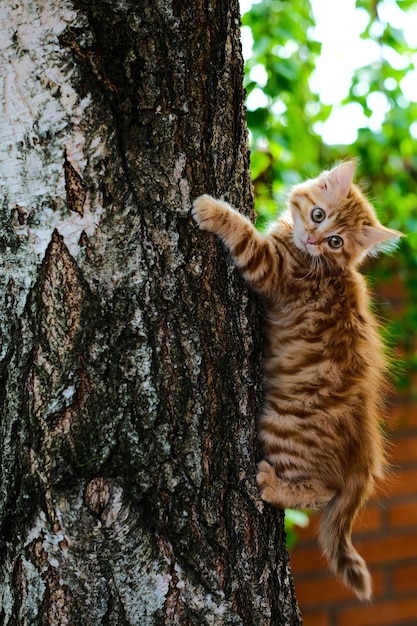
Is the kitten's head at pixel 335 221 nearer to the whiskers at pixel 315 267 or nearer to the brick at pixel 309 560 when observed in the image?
the whiskers at pixel 315 267

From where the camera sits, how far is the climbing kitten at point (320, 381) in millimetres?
1480

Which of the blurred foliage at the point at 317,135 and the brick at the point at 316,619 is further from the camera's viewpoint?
the brick at the point at 316,619

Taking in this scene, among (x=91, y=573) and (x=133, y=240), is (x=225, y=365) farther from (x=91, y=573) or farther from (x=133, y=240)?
(x=91, y=573)

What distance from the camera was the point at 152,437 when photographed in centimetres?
118

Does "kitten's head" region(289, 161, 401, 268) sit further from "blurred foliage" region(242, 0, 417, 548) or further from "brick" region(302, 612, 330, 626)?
"brick" region(302, 612, 330, 626)

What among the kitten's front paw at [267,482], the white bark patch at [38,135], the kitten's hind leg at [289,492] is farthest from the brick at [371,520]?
the white bark patch at [38,135]

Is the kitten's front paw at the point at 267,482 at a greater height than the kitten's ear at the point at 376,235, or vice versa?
the kitten's ear at the point at 376,235

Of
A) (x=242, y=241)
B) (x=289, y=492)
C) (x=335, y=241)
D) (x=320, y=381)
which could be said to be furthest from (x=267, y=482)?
(x=335, y=241)

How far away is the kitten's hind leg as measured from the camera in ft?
4.34

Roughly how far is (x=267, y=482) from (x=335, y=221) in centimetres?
76

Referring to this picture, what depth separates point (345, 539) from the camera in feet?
5.24

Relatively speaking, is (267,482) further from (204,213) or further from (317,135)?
(317,135)

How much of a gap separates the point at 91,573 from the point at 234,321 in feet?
1.55

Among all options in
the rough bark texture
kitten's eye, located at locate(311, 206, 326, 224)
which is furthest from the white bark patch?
kitten's eye, located at locate(311, 206, 326, 224)
